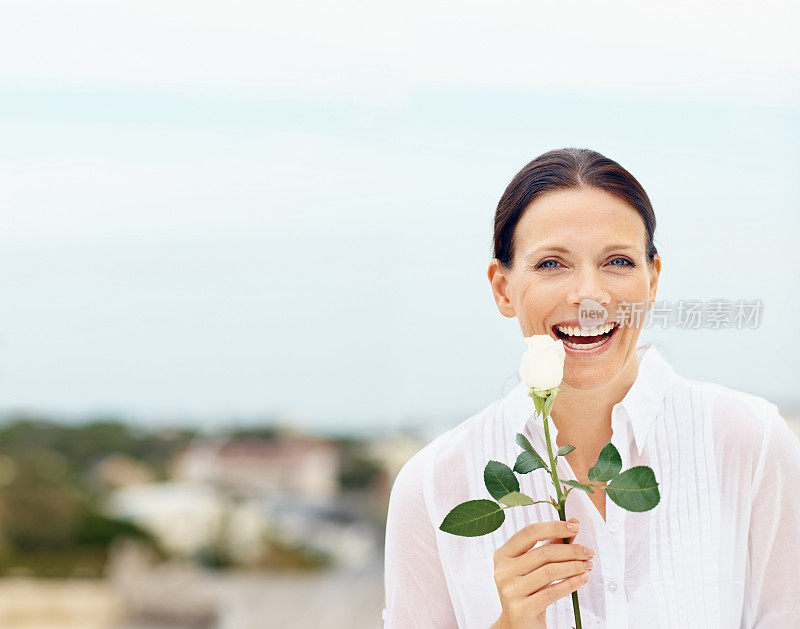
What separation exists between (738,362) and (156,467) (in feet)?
7.14

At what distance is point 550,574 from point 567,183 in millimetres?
385

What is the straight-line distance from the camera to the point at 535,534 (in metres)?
0.73

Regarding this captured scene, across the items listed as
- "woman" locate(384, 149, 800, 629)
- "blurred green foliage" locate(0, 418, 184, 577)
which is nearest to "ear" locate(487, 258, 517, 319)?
"woman" locate(384, 149, 800, 629)

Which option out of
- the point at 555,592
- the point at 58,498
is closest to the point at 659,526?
the point at 555,592

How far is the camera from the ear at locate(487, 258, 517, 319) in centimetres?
94

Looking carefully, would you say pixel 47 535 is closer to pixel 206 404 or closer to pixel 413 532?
pixel 206 404

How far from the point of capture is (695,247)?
1.36m

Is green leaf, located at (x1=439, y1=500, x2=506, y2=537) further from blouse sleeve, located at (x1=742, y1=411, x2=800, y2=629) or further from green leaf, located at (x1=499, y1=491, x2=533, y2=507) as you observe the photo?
blouse sleeve, located at (x1=742, y1=411, x2=800, y2=629)

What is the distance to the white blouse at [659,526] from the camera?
34.1 inches

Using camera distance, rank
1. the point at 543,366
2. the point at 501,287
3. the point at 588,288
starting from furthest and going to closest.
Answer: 1. the point at 501,287
2. the point at 588,288
3. the point at 543,366

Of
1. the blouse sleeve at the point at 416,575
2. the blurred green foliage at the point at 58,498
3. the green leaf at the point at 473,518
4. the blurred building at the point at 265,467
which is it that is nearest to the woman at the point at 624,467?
the blouse sleeve at the point at 416,575

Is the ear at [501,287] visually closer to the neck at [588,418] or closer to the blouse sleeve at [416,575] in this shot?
the neck at [588,418]

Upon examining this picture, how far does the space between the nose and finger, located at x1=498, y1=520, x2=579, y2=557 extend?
22cm

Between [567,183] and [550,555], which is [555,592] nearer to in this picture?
[550,555]
